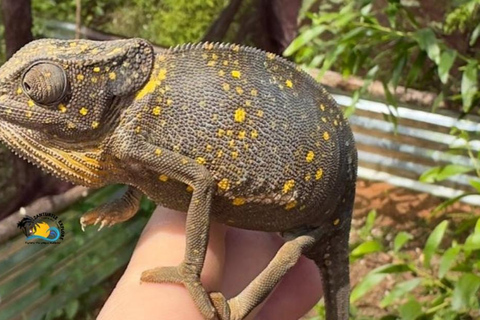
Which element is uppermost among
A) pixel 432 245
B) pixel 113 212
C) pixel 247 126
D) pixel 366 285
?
pixel 247 126

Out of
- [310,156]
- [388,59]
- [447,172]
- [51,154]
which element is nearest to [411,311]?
[447,172]

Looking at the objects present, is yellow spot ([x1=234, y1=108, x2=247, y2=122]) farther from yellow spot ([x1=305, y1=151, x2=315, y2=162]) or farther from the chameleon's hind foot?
the chameleon's hind foot

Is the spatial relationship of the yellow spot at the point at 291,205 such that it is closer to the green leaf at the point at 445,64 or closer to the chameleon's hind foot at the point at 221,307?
the chameleon's hind foot at the point at 221,307

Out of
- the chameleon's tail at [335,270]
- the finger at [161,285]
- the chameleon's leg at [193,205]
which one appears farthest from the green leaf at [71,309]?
the chameleon's leg at [193,205]

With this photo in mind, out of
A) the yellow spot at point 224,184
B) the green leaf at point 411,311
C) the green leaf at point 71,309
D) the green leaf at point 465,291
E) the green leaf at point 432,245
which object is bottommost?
the green leaf at point 71,309

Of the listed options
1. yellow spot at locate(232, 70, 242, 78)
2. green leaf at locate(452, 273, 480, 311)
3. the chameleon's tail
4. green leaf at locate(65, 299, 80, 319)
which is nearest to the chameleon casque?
yellow spot at locate(232, 70, 242, 78)

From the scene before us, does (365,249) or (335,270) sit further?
(365,249)

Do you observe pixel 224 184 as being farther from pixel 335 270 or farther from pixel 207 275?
pixel 335 270
